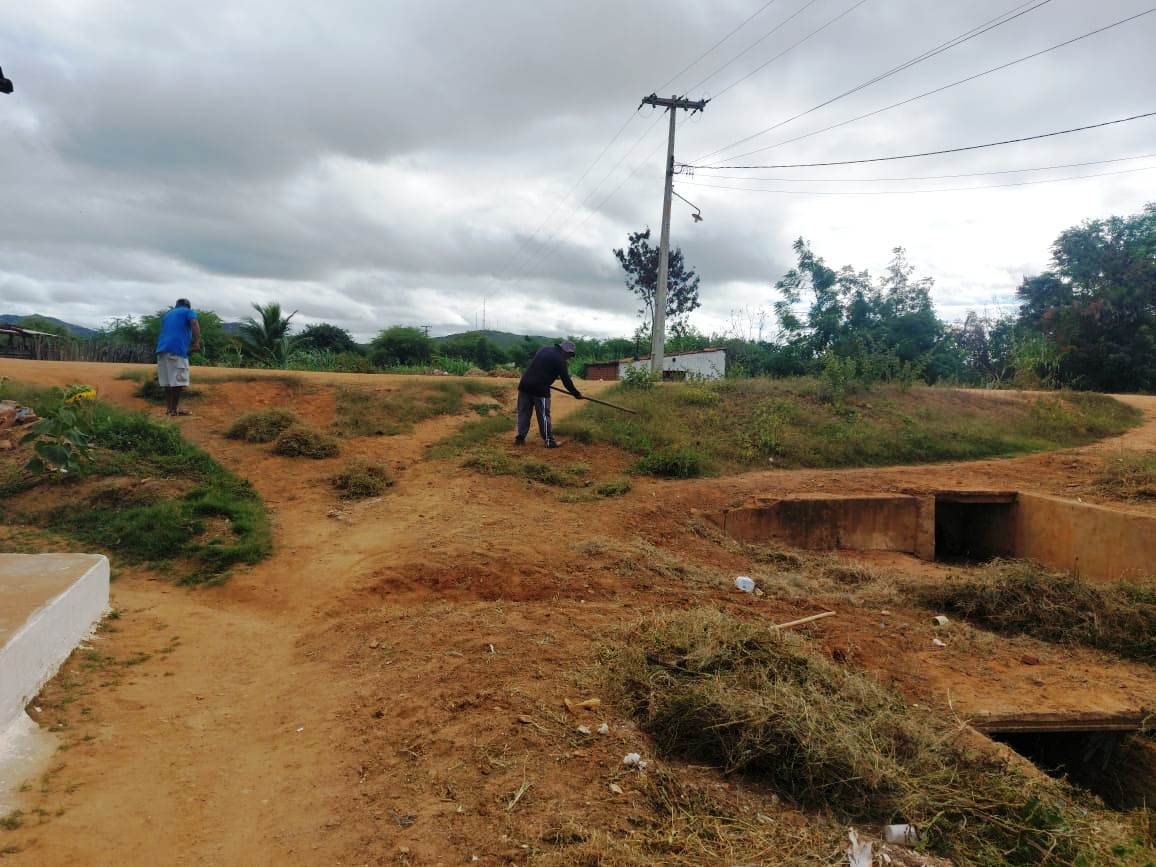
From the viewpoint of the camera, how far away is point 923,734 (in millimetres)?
3281

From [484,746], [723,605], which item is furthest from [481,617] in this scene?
[723,605]

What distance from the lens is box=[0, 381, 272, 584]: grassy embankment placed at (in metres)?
5.52

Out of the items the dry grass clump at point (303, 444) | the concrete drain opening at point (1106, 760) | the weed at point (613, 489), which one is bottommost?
the concrete drain opening at point (1106, 760)

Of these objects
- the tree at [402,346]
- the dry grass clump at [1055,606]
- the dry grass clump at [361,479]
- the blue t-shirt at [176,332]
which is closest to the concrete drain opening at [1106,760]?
the dry grass clump at [1055,606]

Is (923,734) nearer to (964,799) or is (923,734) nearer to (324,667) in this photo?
(964,799)

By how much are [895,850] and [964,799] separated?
542 mm

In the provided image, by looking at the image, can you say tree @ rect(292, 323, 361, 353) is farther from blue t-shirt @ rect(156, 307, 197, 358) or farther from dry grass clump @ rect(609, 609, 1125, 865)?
dry grass clump @ rect(609, 609, 1125, 865)

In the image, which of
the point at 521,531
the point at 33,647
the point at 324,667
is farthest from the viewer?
the point at 521,531

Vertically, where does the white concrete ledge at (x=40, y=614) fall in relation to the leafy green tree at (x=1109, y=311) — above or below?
below

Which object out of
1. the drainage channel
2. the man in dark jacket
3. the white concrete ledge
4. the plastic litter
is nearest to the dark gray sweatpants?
Answer: the man in dark jacket

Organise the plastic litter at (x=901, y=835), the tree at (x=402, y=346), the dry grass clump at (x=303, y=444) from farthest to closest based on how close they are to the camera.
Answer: the tree at (x=402, y=346)
the dry grass clump at (x=303, y=444)
the plastic litter at (x=901, y=835)

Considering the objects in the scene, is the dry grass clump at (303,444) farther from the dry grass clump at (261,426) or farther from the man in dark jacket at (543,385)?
the man in dark jacket at (543,385)

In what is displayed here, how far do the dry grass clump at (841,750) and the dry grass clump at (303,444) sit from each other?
5768mm

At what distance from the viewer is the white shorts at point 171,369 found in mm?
8547
